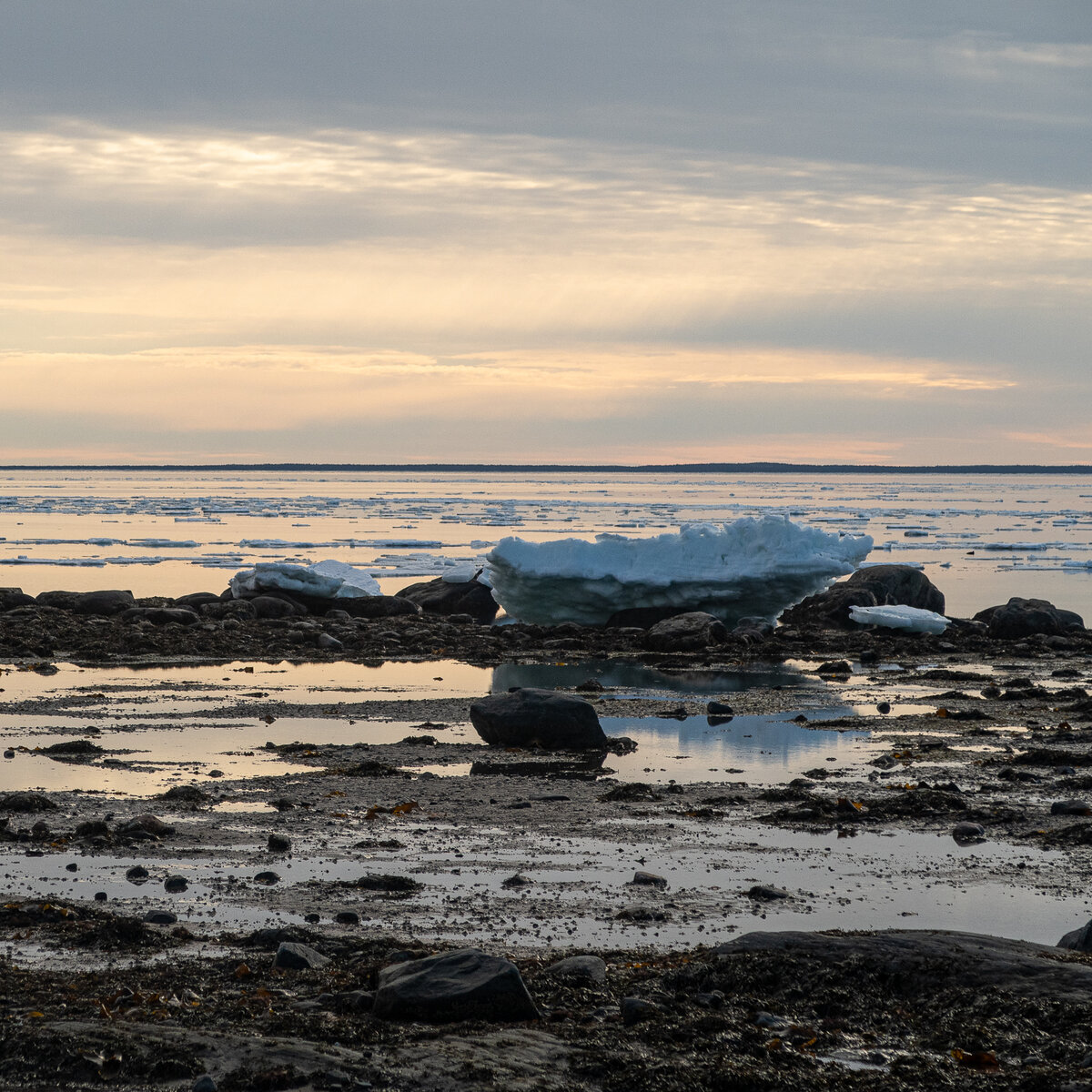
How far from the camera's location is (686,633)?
18000mm

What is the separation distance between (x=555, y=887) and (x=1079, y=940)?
225 cm

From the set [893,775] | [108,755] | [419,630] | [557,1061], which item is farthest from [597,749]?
[419,630]

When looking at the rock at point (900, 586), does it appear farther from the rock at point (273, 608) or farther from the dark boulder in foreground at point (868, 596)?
the rock at point (273, 608)

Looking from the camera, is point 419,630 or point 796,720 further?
point 419,630

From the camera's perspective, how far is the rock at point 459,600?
23.0 metres

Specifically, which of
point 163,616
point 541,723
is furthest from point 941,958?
point 163,616

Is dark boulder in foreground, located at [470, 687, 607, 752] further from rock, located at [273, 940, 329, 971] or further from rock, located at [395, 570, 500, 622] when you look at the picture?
rock, located at [395, 570, 500, 622]

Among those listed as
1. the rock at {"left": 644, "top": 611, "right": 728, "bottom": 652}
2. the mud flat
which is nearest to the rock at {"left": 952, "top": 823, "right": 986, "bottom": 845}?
the mud flat

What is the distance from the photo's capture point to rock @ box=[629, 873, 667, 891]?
247 inches

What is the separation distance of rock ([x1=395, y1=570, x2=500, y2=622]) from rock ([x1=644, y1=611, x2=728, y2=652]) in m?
4.97

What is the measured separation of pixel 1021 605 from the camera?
1986 centimetres

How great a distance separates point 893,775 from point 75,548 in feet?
108

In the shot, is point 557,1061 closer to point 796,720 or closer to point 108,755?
point 108,755

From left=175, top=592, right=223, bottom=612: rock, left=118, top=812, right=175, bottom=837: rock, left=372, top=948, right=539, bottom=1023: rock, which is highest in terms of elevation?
left=372, top=948, right=539, bottom=1023: rock
